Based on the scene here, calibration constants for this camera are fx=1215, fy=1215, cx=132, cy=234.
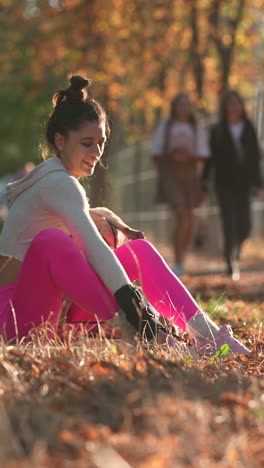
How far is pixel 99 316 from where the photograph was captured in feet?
16.6

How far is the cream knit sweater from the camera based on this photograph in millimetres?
4981

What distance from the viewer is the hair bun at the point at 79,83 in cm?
564

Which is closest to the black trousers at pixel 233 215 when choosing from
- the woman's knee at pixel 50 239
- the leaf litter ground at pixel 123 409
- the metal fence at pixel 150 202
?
the metal fence at pixel 150 202

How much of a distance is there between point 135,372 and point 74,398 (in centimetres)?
44

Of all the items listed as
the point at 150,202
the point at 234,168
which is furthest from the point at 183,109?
the point at 150,202

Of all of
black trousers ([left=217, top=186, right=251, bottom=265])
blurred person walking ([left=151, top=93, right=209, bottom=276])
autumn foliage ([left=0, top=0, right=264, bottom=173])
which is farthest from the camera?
autumn foliage ([left=0, top=0, right=264, bottom=173])

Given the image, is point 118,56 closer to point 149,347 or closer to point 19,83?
point 19,83

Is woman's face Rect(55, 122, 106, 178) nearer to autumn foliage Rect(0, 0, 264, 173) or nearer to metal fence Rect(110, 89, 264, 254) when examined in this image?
autumn foliage Rect(0, 0, 264, 173)

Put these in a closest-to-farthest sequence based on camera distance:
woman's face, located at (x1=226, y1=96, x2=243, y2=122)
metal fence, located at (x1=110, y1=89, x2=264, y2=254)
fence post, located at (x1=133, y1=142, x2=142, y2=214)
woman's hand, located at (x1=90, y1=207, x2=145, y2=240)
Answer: woman's hand, located at (x1=90, y1=207, x2=145, y2=240), woman's face, located at (x1=226, y1=96, x2=243, y2=122), metal fence, located at (x1=110, y1=89, x2=264, y2=254), fence post, located at (x1=133, y1=142, x2=142, y2=214)

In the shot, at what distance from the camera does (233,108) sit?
43.1 feet

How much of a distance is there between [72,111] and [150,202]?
20.8 metres

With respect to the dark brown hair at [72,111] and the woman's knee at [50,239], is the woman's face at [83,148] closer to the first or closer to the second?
the dark brown hair at [72,111]

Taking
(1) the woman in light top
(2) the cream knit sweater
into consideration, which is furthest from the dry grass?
(2) the cream knit sweater

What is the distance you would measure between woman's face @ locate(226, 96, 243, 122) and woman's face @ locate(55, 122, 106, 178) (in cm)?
A: 773
